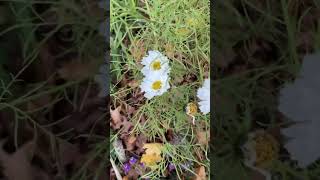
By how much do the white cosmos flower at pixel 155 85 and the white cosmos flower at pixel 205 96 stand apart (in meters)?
0.09

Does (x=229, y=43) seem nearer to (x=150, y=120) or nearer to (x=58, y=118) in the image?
(x=150, y=120)

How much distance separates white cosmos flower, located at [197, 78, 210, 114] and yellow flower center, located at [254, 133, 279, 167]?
15 centimetres

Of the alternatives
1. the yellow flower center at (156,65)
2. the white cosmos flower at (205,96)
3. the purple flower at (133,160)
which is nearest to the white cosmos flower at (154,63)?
the yellow flower center at (156,65)

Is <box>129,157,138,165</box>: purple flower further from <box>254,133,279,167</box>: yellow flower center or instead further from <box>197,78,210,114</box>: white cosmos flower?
<box>254,133,279,167</box>: yellow flower center

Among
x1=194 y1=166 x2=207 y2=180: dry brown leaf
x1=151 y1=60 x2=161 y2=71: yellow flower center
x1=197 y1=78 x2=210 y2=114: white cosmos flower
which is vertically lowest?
x1=194 y1=166 x2=207 y2=180: dry brown leaf

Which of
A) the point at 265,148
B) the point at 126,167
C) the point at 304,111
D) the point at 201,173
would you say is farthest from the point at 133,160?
the point at 304,111

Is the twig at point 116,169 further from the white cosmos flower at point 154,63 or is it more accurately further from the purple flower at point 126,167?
the white cosmos flower at point 154,63

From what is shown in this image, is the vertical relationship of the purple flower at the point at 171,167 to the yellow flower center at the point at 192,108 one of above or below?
below

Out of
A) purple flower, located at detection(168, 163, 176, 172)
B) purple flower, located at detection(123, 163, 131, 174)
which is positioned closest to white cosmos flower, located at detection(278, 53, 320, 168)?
purple flower, located at detection(168, 163, 176, 172)

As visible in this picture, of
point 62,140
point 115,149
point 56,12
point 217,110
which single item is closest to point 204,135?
point 217,110

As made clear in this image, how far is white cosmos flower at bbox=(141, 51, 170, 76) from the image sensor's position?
1462mm

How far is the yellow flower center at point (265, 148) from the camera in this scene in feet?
4.71

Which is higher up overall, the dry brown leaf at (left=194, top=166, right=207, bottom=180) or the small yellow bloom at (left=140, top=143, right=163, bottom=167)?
the small yellow bloom at (left=140, top=143, right=163, bottom=167)

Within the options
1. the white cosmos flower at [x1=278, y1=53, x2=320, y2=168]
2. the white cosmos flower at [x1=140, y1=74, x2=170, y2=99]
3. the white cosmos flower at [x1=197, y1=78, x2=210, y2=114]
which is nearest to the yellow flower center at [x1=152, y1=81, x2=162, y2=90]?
the white cosmos flower at [x1=140, y1=74, x2=170, y2=99]
